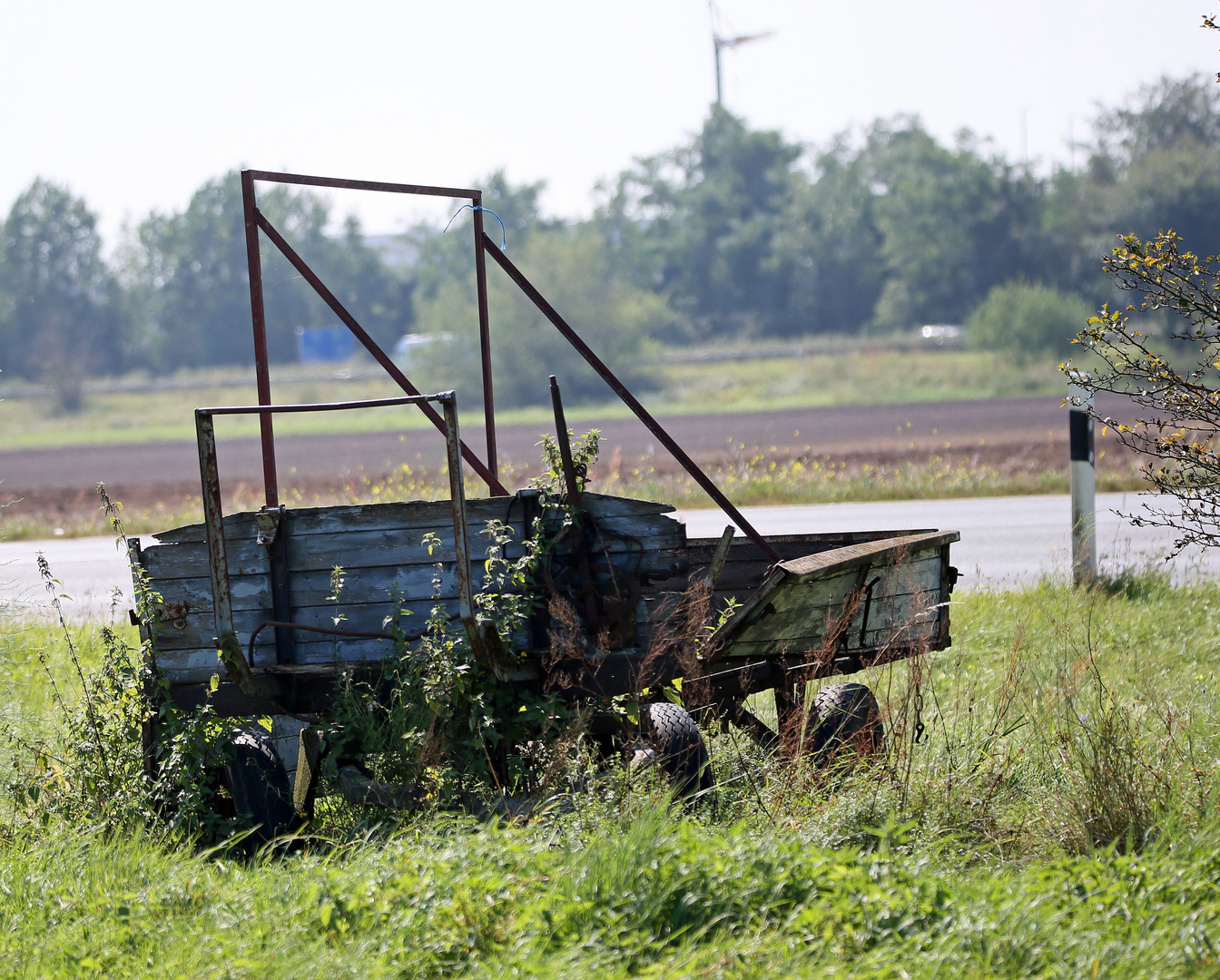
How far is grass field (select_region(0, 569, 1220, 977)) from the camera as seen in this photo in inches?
109

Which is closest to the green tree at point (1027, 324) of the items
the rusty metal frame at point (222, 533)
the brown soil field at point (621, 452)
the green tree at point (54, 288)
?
the brown soil field at point (621, 452)

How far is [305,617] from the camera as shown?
4.31 metres

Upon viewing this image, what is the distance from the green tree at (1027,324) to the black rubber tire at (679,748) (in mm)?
38211

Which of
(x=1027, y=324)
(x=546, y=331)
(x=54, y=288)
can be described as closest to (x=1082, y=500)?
(x=1027, y=324)

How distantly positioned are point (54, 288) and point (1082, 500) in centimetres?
7556

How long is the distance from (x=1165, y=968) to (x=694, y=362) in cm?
4601

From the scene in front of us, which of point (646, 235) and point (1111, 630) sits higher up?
point (646, 235)

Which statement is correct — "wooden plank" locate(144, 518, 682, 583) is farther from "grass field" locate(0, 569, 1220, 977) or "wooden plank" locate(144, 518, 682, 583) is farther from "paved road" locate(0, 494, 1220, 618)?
"paved road" locate(0, 494, 1220, 618)

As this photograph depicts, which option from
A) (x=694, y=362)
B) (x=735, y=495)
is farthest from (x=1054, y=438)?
(x=694, y=362)

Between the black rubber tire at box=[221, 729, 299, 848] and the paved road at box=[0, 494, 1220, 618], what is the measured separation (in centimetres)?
450

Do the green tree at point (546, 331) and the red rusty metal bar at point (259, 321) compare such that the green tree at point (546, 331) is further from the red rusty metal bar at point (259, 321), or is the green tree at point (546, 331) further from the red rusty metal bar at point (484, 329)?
the red rusty metal bar at point (259, 321)

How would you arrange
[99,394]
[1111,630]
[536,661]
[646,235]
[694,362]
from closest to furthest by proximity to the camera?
[536,661] < [1111,630] < [694,362] < [99,394] < [646,235]

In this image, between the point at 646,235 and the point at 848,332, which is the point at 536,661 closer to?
the point at 848,332

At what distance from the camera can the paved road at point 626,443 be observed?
920 inches
